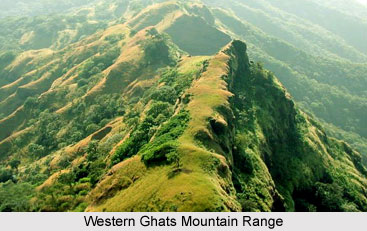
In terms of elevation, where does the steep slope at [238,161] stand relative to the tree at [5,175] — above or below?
above

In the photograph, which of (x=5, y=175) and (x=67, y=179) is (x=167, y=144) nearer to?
(x=67, y=179)

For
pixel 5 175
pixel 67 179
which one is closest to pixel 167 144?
pixel 67 179

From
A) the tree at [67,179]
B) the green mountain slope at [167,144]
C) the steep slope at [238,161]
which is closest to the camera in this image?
the steep slope at [238,161]

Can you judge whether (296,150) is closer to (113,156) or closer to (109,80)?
(113,156)

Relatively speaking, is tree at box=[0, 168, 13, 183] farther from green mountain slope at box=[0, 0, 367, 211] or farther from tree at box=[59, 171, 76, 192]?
tree at box=[59, 171, 76, 192]

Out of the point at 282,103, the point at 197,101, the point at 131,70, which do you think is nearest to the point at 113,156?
the point at 197,101

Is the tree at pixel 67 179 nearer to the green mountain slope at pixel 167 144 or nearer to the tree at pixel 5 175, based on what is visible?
the green mountain slope at pixel 167 144

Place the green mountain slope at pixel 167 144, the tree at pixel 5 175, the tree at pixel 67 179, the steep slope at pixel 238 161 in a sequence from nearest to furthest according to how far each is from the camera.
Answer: the steep slope at pixel 238 161
the green mountain slope at pixel 167 144
the tree at pixel 67 179
the tree at pixel 5 175

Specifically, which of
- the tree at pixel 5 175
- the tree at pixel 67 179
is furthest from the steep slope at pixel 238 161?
the tree at pixel 5 175

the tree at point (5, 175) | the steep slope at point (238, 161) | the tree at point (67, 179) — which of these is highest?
the steep slope at point (238, 161)

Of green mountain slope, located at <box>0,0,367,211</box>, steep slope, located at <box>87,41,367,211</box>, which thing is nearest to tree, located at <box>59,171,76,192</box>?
green mountain slope, located at <box>0,0,367,211</box>

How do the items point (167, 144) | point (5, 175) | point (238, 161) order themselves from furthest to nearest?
point (5, 175) → point (238, 161) → point (167, 144)
